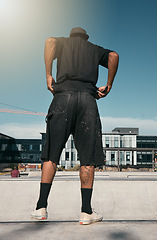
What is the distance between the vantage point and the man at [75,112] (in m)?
2.83

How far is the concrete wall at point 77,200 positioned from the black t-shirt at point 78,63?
1.88 metres

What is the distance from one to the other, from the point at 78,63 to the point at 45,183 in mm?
1596

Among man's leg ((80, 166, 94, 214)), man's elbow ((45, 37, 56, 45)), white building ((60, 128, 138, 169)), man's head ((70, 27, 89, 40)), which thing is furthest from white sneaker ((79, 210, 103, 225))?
white building ((60, 128, 138, 169))

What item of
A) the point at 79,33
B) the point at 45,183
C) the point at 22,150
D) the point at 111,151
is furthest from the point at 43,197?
the point at 22,150

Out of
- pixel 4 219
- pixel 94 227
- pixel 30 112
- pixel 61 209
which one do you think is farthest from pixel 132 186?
pixel 30 112

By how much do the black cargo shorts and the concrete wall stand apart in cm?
135

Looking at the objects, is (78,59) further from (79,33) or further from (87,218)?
(87,218)

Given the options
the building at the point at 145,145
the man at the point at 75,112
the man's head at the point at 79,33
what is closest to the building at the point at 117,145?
the building at the point at 145,145

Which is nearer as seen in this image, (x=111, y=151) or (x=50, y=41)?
(x=50, y=41)

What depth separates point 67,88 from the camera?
119 inches

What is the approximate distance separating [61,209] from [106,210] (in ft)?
2.45

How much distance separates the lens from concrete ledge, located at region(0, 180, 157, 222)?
12.5 ft

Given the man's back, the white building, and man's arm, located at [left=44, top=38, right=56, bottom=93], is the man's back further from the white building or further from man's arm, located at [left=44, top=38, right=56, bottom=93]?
the white building

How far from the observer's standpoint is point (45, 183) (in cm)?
281
